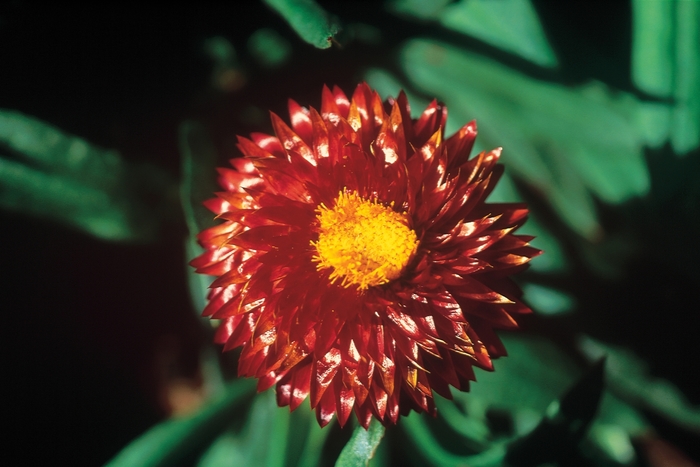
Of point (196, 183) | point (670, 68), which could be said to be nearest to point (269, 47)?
point (196, 183)

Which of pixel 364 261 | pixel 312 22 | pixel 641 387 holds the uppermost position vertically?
pixel 312 22

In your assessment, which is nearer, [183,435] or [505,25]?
[183,435]

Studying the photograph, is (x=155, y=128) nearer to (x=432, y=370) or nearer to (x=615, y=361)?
(x=432, y=370)

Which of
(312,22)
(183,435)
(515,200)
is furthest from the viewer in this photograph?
(515,200)

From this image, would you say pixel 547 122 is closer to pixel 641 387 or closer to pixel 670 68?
pixel 670 68

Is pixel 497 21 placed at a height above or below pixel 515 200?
above

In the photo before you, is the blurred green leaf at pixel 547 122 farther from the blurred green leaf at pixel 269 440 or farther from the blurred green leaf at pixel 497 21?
the blurred green leaf at pixel 269 440

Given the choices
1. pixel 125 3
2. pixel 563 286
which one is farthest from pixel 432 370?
pixel 125 3
